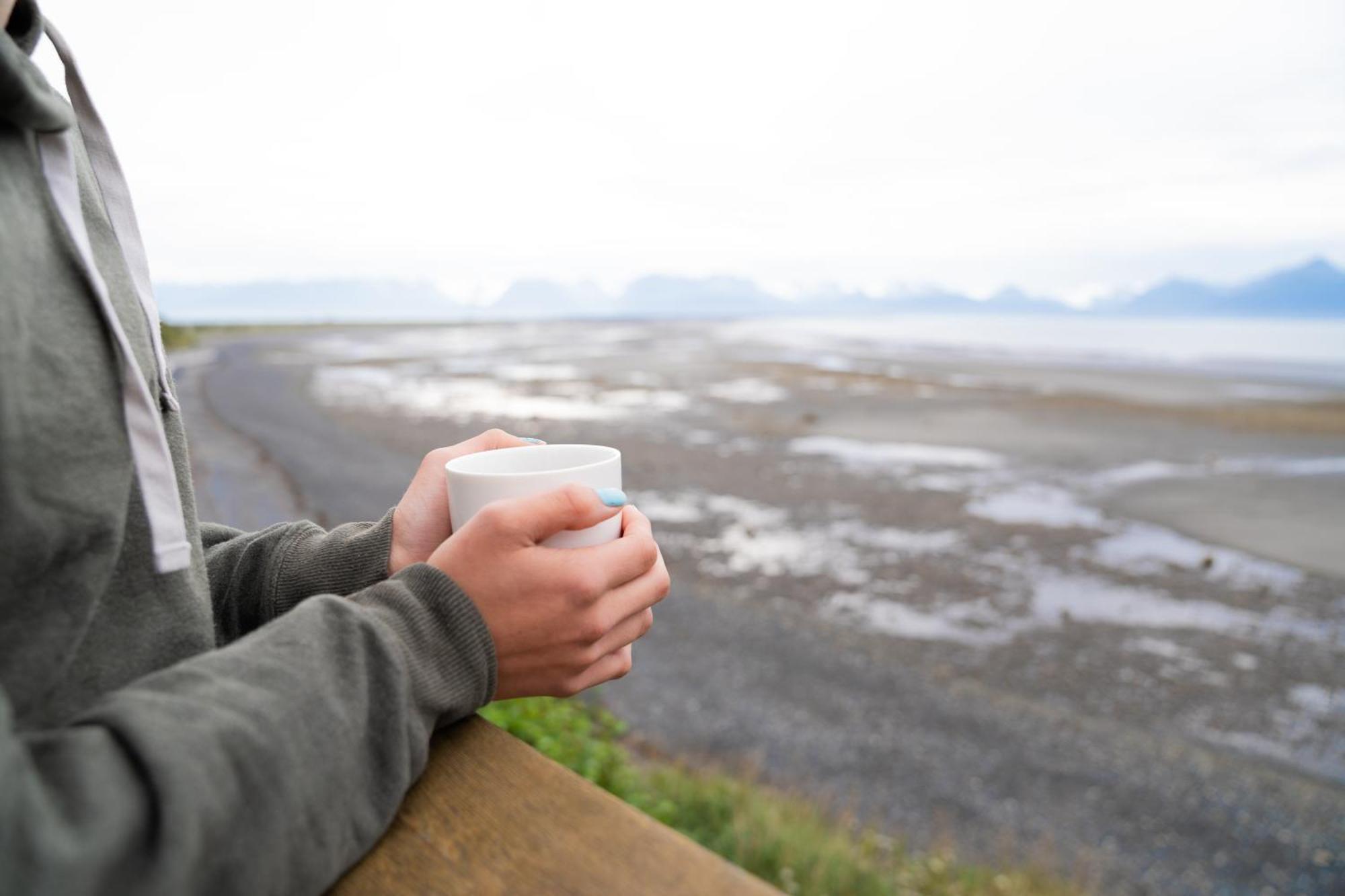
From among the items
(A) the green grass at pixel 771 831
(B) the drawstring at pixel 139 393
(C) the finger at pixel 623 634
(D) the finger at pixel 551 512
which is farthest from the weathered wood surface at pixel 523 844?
(A) the green grass at pixel 771 831

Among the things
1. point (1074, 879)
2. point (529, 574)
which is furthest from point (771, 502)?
point (529, 574)

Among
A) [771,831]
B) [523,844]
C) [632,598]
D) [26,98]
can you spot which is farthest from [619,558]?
[771,831]

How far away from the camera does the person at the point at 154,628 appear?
2.07ft

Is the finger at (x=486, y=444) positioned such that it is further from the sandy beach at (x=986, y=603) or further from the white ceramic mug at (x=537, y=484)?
the sandy beach at (x=986, y=603)

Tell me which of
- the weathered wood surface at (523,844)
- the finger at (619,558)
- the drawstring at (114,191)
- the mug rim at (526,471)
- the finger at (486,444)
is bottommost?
the weathered wood surface at (523,844)

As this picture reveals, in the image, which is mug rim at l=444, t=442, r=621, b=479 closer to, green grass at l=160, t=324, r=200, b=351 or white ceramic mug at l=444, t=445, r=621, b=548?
white ceramic mug at l=444, t=445, r=621, b=548

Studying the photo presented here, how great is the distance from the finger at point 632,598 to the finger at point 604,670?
0.06 meters

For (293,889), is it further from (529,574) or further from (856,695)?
(856,695)

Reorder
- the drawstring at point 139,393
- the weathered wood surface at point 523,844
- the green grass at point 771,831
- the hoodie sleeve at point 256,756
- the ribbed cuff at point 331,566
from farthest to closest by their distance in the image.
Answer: the green grass at point 771,831
the ribbed cuff at point 331,566
the drawstring at point 139,393
the weathered wood surface at point 523,844
the hoodie sleeve at point 256,756

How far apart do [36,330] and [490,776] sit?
2.07 ft

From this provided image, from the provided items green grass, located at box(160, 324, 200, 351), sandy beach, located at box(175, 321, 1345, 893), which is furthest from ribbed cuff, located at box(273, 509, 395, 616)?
green grass, located at box(160, 324, 200, 351)

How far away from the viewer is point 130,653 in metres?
0.92

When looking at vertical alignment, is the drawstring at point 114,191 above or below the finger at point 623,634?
above

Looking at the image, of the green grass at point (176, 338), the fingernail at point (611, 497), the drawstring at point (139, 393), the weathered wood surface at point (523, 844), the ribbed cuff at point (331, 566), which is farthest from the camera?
the green grass at point (176, 338)
